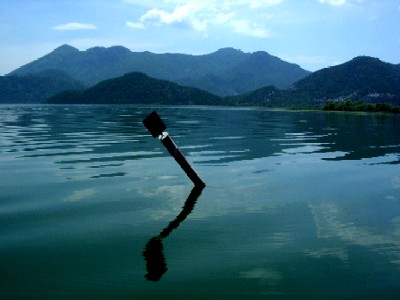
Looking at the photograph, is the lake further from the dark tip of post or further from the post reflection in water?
the dark tip of post

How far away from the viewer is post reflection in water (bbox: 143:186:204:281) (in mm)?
8070

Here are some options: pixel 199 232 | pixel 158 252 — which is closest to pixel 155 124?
pixel 199 232

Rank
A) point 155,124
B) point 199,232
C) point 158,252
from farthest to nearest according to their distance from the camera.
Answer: point 155,124, point 199,232, point 158,252

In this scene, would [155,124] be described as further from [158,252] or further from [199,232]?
[158,252]

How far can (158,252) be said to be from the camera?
9180mm

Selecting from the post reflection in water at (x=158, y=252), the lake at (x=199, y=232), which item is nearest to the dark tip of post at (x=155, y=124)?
the lake at (x=199, y=232)

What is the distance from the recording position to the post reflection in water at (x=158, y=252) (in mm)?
8070

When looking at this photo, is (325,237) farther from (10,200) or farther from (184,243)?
(10,200)

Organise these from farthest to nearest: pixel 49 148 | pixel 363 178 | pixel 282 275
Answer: pixel 49 148
pixel 363 178
pixel 282 275

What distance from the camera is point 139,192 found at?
601 inches

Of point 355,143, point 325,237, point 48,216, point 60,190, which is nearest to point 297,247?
point 325,237

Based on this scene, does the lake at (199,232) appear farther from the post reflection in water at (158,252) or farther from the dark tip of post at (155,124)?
the dark tip of post at (155,124)

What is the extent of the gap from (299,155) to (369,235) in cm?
1606

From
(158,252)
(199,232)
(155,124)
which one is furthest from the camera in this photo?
(155,124)
